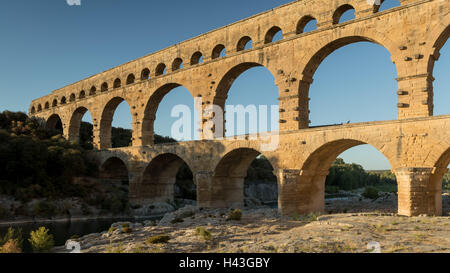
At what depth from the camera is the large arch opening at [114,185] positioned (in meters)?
28.5

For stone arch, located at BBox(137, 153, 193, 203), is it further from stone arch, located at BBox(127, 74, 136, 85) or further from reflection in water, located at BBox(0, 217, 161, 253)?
stone arch, located at BBox(127, 74, 136, 85)

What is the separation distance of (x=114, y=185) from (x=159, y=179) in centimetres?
561

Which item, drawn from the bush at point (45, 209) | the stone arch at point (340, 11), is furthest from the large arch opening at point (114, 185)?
the stone arch at point (340, 11)

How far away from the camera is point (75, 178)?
30797mm

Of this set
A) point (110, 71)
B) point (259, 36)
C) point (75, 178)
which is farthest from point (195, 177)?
point (110, 71)

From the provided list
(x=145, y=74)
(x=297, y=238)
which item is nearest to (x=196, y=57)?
(x=145, y=74)

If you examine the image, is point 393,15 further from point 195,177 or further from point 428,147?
point 195,177

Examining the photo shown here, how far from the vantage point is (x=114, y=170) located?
34000mm

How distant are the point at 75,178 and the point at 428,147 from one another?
87.6ft

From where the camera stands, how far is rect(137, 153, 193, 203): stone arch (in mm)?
28625

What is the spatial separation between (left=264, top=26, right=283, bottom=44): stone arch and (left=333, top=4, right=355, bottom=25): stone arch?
11.9 feet

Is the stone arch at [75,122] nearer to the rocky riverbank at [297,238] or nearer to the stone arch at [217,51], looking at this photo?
the stone arch at [217,51]

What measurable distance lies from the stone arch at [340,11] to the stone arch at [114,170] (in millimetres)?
21501
